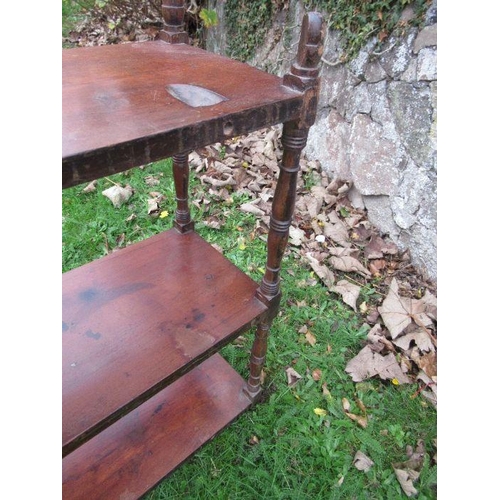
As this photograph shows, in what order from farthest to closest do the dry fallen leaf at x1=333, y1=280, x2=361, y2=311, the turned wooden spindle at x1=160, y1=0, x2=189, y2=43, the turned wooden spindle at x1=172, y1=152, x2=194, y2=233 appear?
1. the dry fallen leaf at x1=333, y1=280, x2=361, y2=311
2. the turned wooden spindle at x1=172, y1=152, x2=194, y2=233
3. the turned wooden spindle at x1=160, y1=0, x2=189, y2=43

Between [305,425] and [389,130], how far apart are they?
138 centimetres

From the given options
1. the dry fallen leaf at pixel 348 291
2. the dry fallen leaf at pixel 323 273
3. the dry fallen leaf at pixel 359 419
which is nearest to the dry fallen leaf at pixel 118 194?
the dry fallen leaf at pixel 323 273

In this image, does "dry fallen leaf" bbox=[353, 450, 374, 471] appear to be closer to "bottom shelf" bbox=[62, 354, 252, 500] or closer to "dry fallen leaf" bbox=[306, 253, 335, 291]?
"bottom shelf" bbox=[62, 354, 252, 500]

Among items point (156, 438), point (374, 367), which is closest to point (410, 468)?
point (374, 367)

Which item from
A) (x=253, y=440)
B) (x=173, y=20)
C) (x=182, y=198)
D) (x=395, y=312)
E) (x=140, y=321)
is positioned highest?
(x=173, y=20)

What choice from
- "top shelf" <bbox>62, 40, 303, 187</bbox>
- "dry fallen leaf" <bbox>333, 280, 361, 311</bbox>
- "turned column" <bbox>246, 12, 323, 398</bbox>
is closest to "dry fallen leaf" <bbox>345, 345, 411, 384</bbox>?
"dry fallen leaf" <bbox>333, 280, 361, 311</bbox>

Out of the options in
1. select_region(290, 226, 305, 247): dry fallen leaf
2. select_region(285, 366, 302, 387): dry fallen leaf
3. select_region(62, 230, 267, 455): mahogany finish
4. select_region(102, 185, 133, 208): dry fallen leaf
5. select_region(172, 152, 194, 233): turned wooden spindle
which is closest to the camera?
select_region(62, 230, 267, 455): mahogany finish

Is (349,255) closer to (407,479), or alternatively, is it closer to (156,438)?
(407,479)

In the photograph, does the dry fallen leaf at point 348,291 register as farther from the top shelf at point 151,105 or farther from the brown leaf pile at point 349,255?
the top shelf at point 151,105

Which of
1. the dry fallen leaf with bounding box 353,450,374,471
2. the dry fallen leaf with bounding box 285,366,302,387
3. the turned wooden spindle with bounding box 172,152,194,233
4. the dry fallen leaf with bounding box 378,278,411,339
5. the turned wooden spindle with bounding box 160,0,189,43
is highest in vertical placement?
the turned wooden spindle with bounding box 160,0,189,43

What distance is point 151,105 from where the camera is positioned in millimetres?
710

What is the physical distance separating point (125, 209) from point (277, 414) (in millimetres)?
1387

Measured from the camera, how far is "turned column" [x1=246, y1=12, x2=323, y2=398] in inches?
29.0

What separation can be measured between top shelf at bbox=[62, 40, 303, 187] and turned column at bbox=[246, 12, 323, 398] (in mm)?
33
